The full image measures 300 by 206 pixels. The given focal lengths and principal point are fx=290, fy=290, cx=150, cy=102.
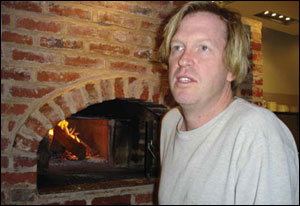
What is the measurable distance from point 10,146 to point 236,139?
4.25 feet

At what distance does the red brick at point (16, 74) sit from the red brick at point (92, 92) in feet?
1.15

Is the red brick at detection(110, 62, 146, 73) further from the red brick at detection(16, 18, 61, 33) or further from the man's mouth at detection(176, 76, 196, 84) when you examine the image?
the man's mouth at detection(176, 76, 196, 84)

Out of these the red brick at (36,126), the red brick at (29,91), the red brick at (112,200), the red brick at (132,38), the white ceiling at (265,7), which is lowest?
the red brick at (112,200)

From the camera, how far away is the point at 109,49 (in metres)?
1.91

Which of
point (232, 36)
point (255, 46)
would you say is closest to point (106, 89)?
point (232, 36)

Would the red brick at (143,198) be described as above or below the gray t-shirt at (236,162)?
below

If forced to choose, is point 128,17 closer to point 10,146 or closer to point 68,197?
point 10,146

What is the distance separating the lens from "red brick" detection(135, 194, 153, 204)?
2.04m

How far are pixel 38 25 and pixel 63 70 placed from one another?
0.97ft

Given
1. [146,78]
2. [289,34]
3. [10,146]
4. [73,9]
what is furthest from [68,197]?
[289,34]

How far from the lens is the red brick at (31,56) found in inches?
65.7

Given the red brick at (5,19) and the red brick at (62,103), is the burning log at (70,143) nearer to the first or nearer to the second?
the red brick at (62,103)

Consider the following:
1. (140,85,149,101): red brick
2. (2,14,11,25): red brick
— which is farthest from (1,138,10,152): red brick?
(140,85,149,101): red brick

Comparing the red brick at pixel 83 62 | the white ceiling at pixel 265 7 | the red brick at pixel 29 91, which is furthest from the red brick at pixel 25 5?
the white ceiling at pixel 265 7
